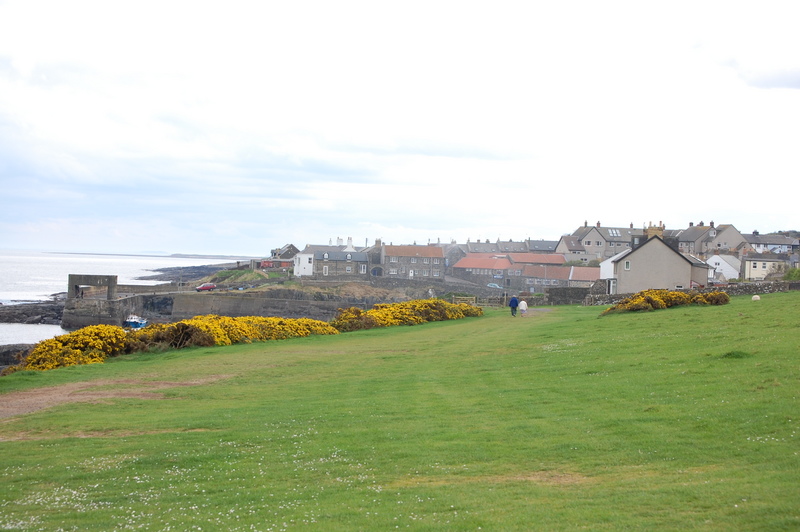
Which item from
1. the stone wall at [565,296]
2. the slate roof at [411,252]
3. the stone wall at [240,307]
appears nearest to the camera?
the stone wall at [565,296]

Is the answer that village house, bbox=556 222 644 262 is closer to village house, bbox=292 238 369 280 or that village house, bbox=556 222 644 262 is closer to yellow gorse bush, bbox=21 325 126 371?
village house, bbox=292 238 369 280

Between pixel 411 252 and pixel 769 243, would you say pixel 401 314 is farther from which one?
pixel 769 243

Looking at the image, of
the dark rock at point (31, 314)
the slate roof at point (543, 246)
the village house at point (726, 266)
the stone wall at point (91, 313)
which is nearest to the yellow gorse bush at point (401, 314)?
the stone wall at point (91, 313)

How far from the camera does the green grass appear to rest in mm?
7902

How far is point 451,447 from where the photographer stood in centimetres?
1099

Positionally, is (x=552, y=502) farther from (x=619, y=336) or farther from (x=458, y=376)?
(x=619, y=336)

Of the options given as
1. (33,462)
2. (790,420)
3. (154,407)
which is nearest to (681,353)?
(790,420)

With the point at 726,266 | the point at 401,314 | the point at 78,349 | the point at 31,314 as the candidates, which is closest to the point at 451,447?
the point at 78,349

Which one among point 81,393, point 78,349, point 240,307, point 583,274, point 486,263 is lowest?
point 240,307

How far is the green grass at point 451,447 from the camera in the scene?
7.90 metres

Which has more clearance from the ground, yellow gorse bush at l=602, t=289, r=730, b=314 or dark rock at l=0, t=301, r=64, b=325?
yellow gorse bush at l=602, t=289, r=730, b=314

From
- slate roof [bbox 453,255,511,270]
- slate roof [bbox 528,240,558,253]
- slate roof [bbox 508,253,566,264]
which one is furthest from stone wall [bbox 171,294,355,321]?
slate roof [bbox 528,240,558,253]

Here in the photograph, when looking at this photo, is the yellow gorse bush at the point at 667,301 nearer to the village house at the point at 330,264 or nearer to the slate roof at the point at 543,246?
the village house at the point at 330,264

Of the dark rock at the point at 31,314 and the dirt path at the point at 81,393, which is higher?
the dirt path at the point at 81,393
